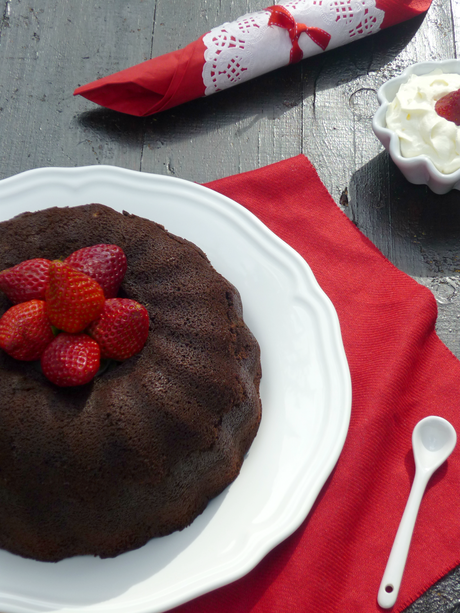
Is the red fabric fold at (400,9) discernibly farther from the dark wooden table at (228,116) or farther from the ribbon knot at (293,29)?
the ribbon knot at (293,29)

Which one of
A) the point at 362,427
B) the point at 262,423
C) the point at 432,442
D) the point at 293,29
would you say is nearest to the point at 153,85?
the point at 293,29

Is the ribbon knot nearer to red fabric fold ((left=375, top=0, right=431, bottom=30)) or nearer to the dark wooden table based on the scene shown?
the dark wooden table

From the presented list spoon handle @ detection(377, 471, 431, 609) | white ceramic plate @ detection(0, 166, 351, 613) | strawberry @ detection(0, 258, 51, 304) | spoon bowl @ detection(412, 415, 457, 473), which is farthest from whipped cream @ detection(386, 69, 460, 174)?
strawberry @ detection(0, 258, 51, 304)

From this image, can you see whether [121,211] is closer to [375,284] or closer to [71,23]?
[375,284]

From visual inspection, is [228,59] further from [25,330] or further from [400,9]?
[25,330]

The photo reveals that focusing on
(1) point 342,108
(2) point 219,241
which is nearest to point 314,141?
(1) point 342,108
